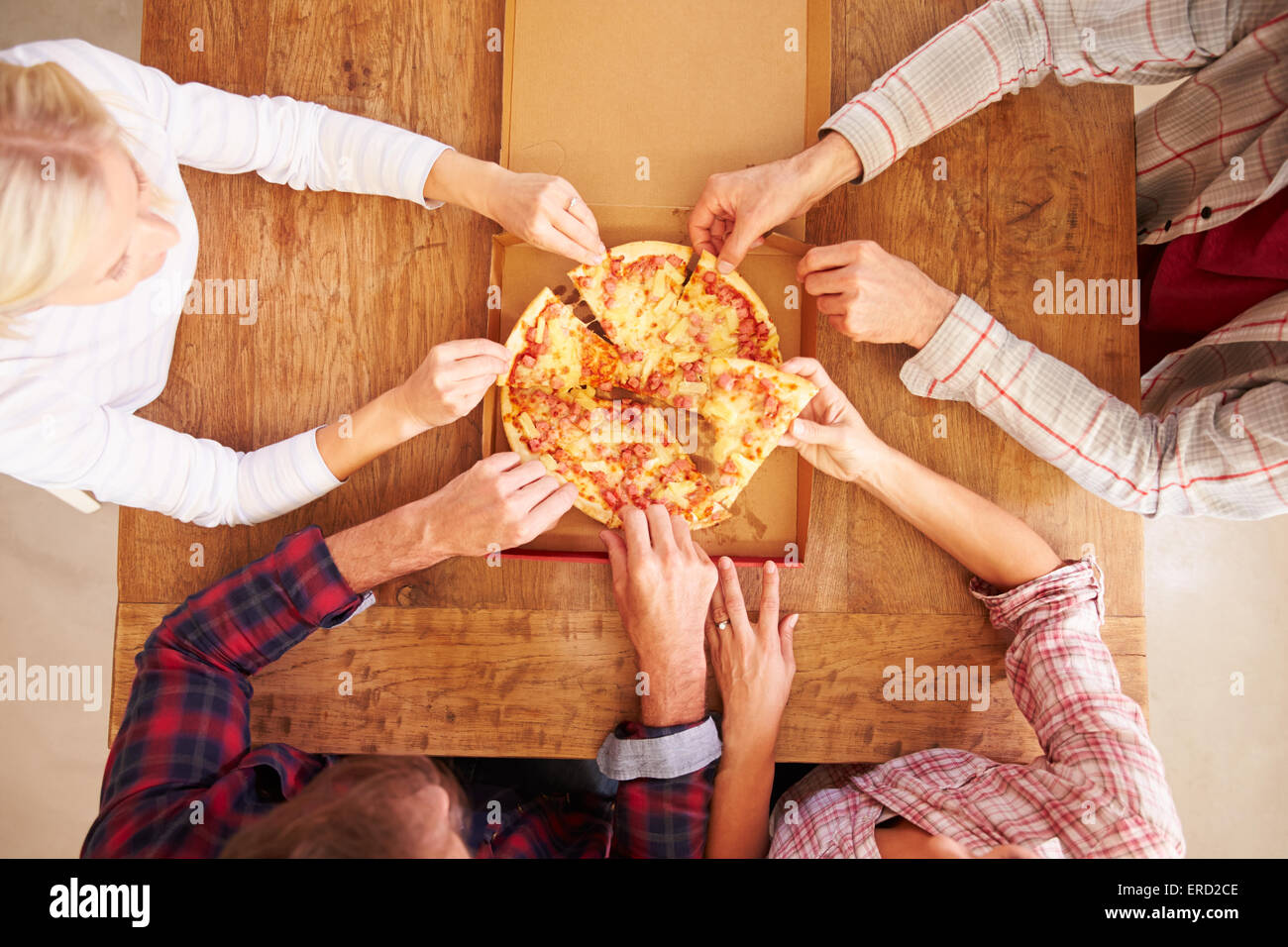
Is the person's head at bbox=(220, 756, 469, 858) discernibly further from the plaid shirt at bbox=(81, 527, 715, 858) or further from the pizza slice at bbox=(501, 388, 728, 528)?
the pizza slice at bbox=(501, 388, 728, 528)

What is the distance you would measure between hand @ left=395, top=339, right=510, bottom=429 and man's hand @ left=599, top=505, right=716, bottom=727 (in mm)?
425

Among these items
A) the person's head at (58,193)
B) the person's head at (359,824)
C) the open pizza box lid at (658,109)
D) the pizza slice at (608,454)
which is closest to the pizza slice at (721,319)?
the open pizza box lid at (658,109)

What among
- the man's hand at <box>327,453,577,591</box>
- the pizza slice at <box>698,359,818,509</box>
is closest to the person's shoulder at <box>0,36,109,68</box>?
the man's hand at <box>327,453,577,591</box>

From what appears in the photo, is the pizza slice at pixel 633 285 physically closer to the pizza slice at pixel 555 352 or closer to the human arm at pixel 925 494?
the pizza slice at pixel 555 352

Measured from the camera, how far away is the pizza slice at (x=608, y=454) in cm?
165

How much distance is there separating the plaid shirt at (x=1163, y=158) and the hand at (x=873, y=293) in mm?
56

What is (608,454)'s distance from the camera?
1.68m

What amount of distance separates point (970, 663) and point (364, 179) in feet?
5.76

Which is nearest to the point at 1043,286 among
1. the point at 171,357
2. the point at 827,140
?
the point at 827,140

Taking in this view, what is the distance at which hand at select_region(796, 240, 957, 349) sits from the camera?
1560mm

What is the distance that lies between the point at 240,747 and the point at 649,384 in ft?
3.78

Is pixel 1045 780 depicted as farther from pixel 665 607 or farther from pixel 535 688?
pixel 535 688

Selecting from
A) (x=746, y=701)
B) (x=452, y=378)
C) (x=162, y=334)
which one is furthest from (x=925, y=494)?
(x=162, y=334)
